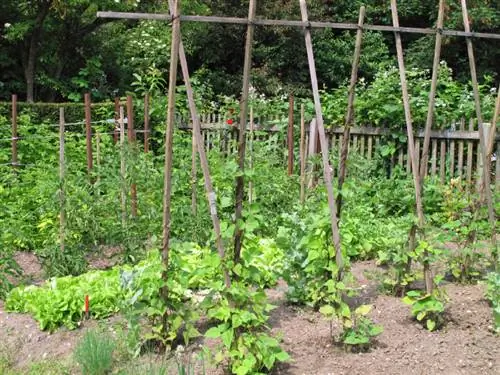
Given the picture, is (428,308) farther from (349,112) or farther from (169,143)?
(169,143)

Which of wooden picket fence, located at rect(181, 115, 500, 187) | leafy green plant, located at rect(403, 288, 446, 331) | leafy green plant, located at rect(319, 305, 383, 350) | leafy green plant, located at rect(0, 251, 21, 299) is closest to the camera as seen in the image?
leafy green plant, located at rect(319, 305, 383, 350)

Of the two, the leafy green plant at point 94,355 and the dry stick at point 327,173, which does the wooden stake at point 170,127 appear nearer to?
the leafy green plant at point 94,355

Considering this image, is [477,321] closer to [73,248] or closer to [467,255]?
[467,255]

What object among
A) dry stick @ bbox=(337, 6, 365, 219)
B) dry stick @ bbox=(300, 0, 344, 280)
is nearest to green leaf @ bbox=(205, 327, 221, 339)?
dry stick @ bbox=(300, 0, 344, 280)

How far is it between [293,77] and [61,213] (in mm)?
10895

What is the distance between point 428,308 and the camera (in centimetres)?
468

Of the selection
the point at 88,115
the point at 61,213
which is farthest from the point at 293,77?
the point at 61,213

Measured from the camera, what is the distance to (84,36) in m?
15.5

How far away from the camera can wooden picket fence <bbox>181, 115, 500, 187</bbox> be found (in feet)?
30.3

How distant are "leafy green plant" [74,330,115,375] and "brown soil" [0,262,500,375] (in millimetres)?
492

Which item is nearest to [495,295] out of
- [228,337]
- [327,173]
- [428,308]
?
[428,308]

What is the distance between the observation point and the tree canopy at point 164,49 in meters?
14.6

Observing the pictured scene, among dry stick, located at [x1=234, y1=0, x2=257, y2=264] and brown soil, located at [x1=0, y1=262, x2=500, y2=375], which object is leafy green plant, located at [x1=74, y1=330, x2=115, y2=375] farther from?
dry stick, located at [x1=234, y1=0, x2=257, y2=264]

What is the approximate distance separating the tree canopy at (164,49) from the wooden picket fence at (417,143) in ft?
14.0
